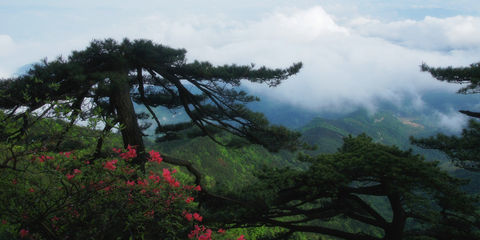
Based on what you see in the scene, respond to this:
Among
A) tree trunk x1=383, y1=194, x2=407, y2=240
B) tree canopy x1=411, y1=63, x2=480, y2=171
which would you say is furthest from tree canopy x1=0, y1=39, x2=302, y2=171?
A: tree canopy x1=411, y1=63, x2=480, y2=171

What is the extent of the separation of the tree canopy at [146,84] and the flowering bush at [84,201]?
137 cm

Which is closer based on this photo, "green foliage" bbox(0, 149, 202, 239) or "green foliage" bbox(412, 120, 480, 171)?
"green foliage" bbox(0, 149, 202, 239)

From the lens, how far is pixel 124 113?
5422mm

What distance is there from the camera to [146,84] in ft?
24.0

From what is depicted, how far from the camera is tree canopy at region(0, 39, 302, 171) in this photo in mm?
5008

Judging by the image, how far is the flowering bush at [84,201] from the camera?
3.04 meters

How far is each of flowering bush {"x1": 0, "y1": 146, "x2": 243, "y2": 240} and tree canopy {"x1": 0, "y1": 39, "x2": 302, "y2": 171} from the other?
1.37 m

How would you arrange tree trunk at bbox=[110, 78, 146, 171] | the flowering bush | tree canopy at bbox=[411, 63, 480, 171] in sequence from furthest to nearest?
tree canopy at bbox=[411, 63, 480, 171]
tree trunk at bbox=[110, 78, 146, 171]
the flowering bush

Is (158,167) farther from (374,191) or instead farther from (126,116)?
(374,191)

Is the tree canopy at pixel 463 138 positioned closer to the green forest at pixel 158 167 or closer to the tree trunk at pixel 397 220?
the green forest at pixel 158 167

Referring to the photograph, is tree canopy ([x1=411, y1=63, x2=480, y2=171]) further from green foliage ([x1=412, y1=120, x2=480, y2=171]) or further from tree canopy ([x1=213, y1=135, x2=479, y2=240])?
tree canopy ([x1=213, y1=135, x2=479, y2=240])

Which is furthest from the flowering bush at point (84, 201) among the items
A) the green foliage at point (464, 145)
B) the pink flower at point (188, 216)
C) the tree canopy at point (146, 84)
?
the green foliage at point (464, 145)

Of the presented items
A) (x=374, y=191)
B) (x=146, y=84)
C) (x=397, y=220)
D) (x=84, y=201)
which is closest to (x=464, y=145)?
(x=397, y=220)

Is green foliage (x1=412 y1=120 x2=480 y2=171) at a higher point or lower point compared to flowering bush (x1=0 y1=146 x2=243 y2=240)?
higher
